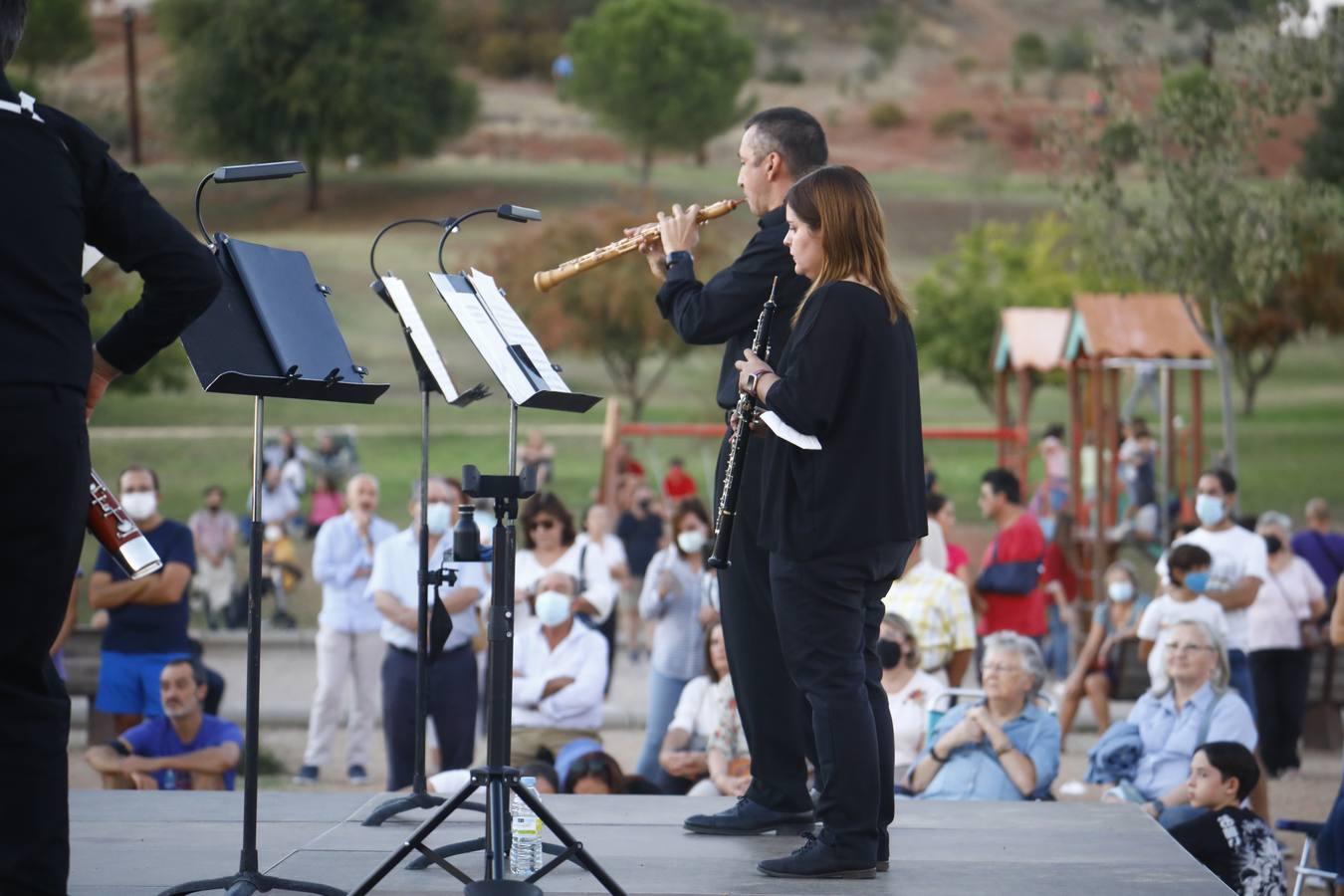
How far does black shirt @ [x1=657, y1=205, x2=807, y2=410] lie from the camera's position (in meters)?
4.68

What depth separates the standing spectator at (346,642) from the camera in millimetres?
10617

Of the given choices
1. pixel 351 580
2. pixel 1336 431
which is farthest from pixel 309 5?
pixel 351 580

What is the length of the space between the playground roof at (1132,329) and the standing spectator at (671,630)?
897 centimetres

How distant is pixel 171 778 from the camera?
7887mm

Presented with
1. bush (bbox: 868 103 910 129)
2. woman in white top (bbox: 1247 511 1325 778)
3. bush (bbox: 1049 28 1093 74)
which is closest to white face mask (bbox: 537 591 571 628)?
woman in white top (bbox: 1247 511 1325 778)

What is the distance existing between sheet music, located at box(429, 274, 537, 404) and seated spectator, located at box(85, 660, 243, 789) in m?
3.95

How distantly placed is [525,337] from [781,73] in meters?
77.6

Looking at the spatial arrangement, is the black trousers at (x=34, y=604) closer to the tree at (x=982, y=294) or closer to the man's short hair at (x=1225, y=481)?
the man's short hair at (x=1225, y=481)

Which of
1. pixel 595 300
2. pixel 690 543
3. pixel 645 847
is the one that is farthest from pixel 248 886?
pixel 595 300

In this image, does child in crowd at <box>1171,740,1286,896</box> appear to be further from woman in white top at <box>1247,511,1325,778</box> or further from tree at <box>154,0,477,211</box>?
tree at <box>154,0,477,211</box>

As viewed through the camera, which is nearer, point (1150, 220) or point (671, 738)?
point (671, 738)

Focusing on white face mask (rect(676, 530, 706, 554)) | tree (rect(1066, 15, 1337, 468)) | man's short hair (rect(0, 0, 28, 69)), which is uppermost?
tree (rect(1066, 15, 1337, 468))

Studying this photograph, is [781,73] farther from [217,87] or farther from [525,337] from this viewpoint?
[525,337]

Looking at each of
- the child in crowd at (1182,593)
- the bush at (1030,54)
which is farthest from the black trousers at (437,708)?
the bush at (1030,54)
